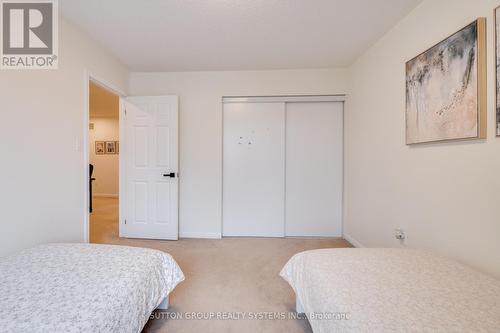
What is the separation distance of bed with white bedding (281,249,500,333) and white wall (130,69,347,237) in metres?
1.95

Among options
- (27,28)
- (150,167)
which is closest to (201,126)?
(150,167)

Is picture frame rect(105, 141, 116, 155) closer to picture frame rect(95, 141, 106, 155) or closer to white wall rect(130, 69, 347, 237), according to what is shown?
picture frame rect(95, 141, 106, 155)

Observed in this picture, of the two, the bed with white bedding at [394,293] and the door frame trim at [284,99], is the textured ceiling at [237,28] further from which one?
the bed with white bedding at [394,293]

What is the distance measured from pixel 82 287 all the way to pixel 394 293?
143cm

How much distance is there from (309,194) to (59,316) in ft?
9.26

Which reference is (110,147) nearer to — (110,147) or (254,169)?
(110,147)

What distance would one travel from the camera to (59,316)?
0.83m

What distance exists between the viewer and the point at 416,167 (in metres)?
1.75

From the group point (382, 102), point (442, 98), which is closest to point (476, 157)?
point (442, 98)

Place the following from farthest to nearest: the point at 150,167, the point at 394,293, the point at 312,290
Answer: the point at 150,167, the point at 312,290, the point at 394,293

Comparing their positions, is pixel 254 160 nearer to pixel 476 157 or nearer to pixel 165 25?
pixel 165 25

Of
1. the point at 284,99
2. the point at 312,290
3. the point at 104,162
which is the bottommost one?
the point at 312,290

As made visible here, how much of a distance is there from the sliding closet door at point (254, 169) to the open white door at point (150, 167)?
74 cm

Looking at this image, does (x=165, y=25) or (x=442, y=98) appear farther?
(x=165, y=25)
